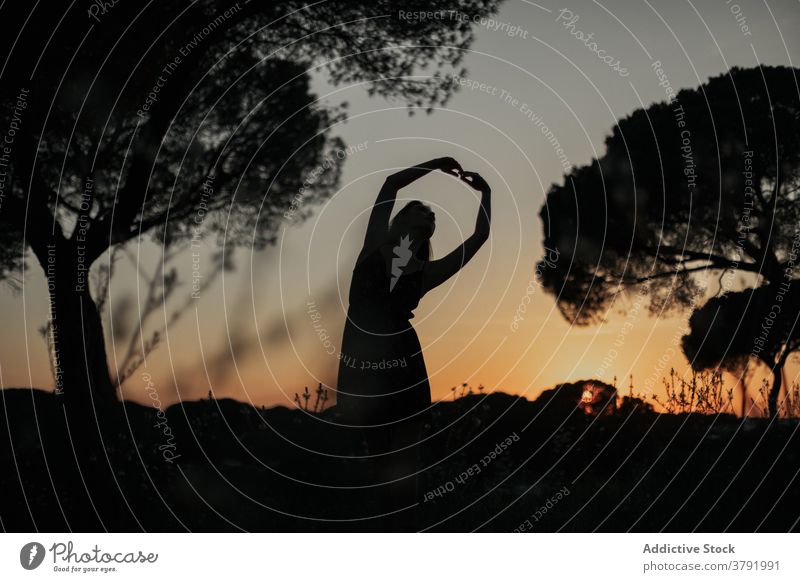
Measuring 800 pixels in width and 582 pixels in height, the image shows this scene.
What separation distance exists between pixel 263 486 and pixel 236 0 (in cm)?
405

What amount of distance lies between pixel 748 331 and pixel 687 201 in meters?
1.30

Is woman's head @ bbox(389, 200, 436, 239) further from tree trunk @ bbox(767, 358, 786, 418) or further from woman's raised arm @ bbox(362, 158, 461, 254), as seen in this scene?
tree trunk @ bbox(767, 358, 786, 418)

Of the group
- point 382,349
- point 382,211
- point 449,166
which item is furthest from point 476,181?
point 382,349

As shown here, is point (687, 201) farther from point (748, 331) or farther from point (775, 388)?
point (775, 388)

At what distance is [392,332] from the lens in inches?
246

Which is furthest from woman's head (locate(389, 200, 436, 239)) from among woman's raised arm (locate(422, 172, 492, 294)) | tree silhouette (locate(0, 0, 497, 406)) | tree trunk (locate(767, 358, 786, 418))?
tree trunk (locate(767, 358, 786, 418))

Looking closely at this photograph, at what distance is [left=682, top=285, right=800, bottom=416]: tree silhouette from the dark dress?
248cm

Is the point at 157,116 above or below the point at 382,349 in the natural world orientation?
above
